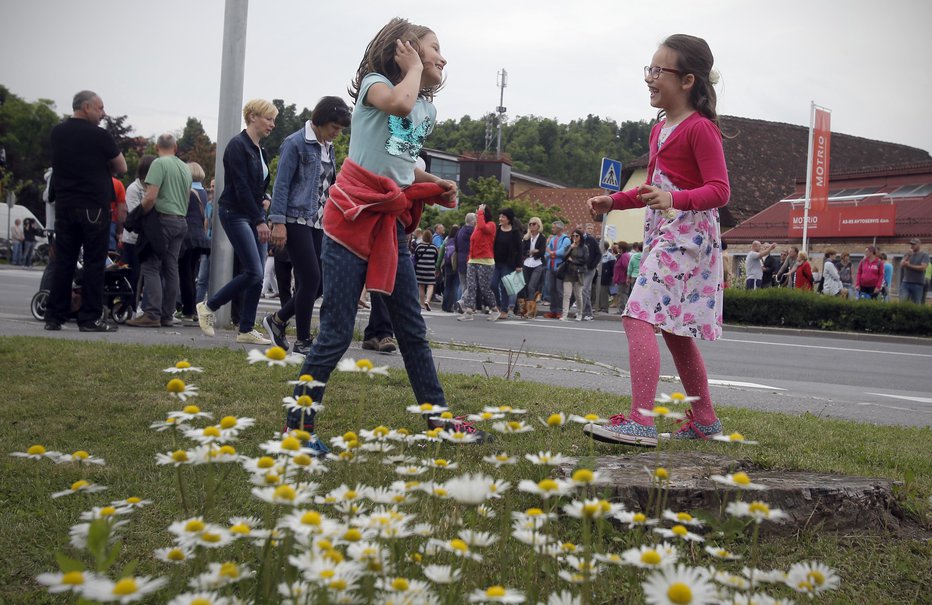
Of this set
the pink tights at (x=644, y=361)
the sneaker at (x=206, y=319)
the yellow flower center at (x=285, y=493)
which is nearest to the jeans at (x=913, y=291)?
the sneaker at (x=206, y=319)

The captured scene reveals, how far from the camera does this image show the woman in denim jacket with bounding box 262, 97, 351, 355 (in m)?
6.93

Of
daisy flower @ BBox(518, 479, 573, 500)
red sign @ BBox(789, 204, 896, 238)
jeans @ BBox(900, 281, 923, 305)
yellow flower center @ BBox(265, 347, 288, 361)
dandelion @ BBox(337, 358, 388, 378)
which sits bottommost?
daisy flower @ BBox(518, 479, 573, 500)

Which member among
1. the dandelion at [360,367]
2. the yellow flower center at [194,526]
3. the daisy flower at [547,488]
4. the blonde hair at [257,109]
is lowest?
the yellow flower center at [194,526]

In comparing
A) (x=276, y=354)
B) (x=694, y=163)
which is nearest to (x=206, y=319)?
(x=694, y=163)

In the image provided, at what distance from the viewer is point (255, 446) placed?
3951mm

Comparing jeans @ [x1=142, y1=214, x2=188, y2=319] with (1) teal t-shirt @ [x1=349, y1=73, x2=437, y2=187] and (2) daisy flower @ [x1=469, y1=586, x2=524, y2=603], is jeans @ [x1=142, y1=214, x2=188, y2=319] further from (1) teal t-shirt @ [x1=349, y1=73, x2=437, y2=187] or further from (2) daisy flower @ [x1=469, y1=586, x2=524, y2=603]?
(2) daisy flower @ [x1=469, y1=586, x2=524, y2=603]

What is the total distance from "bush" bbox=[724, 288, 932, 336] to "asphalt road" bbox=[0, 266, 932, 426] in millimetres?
2455

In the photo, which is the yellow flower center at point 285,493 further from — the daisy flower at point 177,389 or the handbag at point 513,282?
the handbag at point 513,282

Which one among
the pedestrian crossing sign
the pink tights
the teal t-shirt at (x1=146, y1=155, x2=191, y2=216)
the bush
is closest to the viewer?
the pink tights

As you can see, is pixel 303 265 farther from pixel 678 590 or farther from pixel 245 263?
pixel 678 590

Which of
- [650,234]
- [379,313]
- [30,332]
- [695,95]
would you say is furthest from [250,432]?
[30,332]

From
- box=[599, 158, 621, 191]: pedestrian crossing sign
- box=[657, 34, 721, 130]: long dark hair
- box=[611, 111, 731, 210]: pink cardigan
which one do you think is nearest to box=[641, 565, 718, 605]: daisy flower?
box=[611, 111, 731, 210]: pink cardigan

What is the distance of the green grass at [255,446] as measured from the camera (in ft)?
8.95

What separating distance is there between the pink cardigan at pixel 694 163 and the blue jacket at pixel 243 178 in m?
4.14
